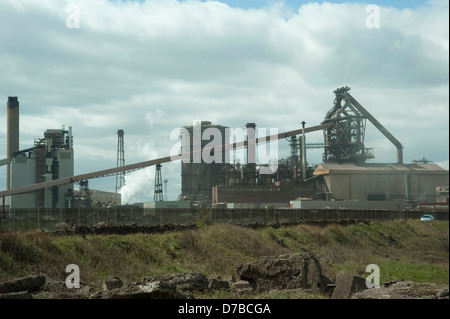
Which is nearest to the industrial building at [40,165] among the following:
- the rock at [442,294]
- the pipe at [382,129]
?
the rock at [442,294]

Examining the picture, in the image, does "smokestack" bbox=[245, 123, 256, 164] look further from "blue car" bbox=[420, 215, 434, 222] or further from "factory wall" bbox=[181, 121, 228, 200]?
"blue car" bbox=[420, 215, 434, 222]

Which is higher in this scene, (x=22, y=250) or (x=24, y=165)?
(x=24, y=165)

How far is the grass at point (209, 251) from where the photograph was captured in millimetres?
16438

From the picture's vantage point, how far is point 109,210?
25422 millimetres

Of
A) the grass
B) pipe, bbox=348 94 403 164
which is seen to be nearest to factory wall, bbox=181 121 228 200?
pipe, bbox=348 94 403 164

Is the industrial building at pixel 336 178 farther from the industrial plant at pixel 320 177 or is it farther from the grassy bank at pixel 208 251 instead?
the grassy bank at pixel 208 251

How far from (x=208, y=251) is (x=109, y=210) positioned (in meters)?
5.90

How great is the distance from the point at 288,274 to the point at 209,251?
9656mm

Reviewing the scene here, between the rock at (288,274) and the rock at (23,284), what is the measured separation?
5569 mm

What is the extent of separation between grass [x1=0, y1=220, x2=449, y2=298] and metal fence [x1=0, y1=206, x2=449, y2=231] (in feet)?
5.88

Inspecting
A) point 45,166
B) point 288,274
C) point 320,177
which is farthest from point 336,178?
point 288,274
